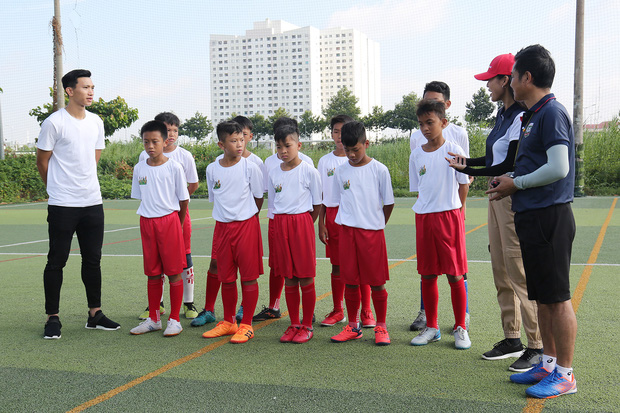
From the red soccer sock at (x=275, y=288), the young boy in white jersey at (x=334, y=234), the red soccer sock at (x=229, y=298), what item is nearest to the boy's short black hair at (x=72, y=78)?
the red soccer sock at (x=229, y=298)

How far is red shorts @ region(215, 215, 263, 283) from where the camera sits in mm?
4863

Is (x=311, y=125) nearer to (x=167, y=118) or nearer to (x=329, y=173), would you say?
(x=167, y=118)

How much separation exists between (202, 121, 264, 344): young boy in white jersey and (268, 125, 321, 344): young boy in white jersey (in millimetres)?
191

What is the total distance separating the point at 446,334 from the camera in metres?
4.80

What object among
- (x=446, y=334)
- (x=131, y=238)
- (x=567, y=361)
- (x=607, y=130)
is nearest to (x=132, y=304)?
(x=446, y=334)

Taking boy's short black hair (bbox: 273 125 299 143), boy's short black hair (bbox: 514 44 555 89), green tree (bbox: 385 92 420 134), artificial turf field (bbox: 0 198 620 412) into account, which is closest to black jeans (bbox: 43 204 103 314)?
artificial turf field (bbox: 0 198 620 412)

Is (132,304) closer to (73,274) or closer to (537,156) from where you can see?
(73,274)

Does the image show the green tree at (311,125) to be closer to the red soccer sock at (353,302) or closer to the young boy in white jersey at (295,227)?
the young boy in white jersey at (295,227)

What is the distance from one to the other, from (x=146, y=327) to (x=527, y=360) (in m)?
2.99

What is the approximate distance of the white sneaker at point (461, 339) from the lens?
171 inches

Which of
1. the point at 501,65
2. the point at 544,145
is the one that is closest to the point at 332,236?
the point at 501,65

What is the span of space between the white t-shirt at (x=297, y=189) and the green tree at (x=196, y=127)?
241ft

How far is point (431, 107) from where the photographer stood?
4422mm

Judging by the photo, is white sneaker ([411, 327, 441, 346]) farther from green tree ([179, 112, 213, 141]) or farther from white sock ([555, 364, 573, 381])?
green tree ([179, 112, 213, 141])
